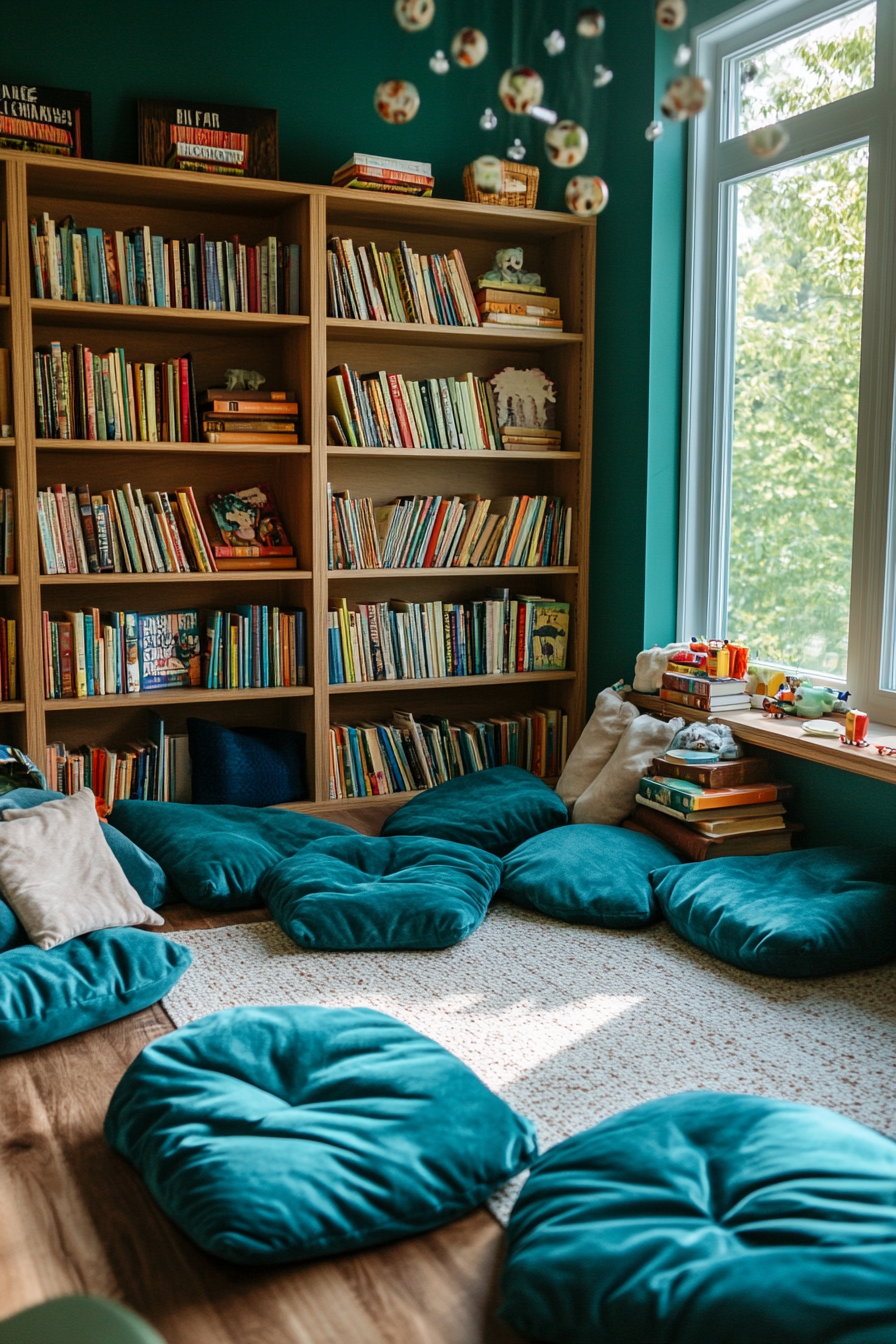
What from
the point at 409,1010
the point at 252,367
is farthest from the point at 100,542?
the point at 409,1010

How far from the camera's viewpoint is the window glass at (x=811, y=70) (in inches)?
125

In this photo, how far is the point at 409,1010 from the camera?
2469 millimetres

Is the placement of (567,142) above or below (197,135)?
below

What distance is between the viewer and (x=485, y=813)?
3375 mm

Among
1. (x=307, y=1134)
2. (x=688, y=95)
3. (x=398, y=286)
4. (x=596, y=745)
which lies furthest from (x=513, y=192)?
(x=307, y=1134)

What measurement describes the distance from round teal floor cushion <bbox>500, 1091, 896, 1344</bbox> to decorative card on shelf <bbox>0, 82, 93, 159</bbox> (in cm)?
299

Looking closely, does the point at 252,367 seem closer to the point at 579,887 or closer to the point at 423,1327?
the point at 579,887

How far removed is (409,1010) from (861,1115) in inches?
36.2

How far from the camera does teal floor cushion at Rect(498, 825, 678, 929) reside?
2.95 m

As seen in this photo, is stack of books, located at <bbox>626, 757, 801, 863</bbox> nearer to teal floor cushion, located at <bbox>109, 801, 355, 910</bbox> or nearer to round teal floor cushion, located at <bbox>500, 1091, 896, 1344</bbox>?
teal floor cushion, located at <bbox>109, 801, 355, 910</bbox>

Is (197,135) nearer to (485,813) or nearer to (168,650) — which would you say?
(168,650)

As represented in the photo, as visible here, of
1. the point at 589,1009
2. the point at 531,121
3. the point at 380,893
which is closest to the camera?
the point at 589,1009

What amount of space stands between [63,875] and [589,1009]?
1226mm

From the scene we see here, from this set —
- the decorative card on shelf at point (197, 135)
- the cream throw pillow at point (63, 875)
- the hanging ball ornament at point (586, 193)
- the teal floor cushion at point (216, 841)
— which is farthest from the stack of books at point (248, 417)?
the hanging ball ornament at point (586, 193)
